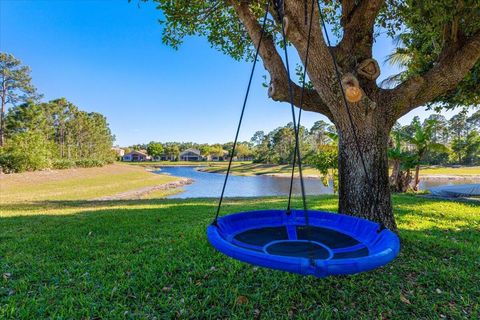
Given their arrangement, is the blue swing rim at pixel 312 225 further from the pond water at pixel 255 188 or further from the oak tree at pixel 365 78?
the pond water at pixel 255 188

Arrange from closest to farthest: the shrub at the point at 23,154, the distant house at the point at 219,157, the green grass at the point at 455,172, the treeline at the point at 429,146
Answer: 1. the treeline at the point at 429,146
2. the shrub at the point at 23,154
3. the green grass at the point at 455,172
4. the distant house at the point at 219,157

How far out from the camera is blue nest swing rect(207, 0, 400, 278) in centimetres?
146

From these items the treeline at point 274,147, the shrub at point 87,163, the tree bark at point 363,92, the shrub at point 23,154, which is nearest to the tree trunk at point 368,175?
the tree bark at point 363,92

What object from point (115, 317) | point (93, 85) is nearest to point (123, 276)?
point (115, 317)

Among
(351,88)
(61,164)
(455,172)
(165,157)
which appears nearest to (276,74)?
(351,88)

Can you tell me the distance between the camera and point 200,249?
3588 millimetres

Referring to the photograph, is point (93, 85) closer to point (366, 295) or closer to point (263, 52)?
point (263, 52)

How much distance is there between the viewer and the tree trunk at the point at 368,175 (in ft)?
11.2

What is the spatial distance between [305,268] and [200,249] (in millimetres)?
2456

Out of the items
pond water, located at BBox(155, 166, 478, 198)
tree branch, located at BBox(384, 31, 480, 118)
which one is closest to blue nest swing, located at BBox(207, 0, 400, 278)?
tree branch, located at BBox(384, 31, 480, 118)

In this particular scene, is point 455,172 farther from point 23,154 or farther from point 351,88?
point 23,154

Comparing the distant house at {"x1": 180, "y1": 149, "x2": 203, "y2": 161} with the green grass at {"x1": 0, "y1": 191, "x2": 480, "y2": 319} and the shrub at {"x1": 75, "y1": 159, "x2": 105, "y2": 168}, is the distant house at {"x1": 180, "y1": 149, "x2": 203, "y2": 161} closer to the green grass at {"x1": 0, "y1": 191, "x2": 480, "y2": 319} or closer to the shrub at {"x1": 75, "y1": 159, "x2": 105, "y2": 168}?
the shrub at {"x1": 75, "y1": 159, "x2": 105, "y2": 168}

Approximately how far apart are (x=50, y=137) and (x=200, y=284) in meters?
38.9

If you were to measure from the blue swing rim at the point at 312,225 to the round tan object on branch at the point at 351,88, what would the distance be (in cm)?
152
